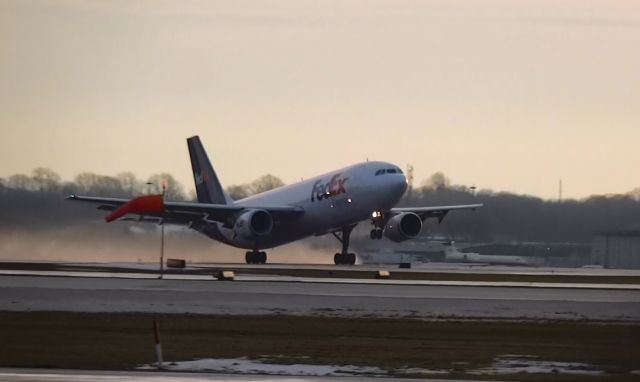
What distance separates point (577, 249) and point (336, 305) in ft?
246

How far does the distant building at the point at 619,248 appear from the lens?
111375mm

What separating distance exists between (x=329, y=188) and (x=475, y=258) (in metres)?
38.0

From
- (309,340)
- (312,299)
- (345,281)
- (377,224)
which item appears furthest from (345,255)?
(309,340)

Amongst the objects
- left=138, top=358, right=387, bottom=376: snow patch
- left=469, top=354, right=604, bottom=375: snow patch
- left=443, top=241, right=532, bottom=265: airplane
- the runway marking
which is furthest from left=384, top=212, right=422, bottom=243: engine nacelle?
left=138, top=358, right=387, bottom=376: snow patch

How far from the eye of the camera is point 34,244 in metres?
95.7

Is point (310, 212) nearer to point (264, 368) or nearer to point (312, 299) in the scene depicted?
point (312, 299)

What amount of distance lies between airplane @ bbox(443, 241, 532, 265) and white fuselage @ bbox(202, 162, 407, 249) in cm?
3073

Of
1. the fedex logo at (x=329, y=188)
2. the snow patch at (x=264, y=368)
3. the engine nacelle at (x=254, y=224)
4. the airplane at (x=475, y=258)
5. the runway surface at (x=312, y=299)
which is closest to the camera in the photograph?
the snow patch at (x=264, y=368)

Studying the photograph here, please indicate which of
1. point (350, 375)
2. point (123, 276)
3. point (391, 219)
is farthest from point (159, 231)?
point (350, 375)

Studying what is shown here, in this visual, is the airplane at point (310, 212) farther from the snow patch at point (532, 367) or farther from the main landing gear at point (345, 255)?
the snow patch at point (532, 367)

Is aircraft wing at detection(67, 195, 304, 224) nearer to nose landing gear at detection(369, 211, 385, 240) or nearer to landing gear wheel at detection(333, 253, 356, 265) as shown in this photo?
landing gear wheel at detection(333, 253, 356, 265)

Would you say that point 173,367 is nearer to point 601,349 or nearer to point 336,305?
point 601,349

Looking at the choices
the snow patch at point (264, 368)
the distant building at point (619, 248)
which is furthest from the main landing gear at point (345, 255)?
the snow patch at point (264, 368)

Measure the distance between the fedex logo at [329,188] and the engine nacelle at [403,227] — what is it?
5565mm
